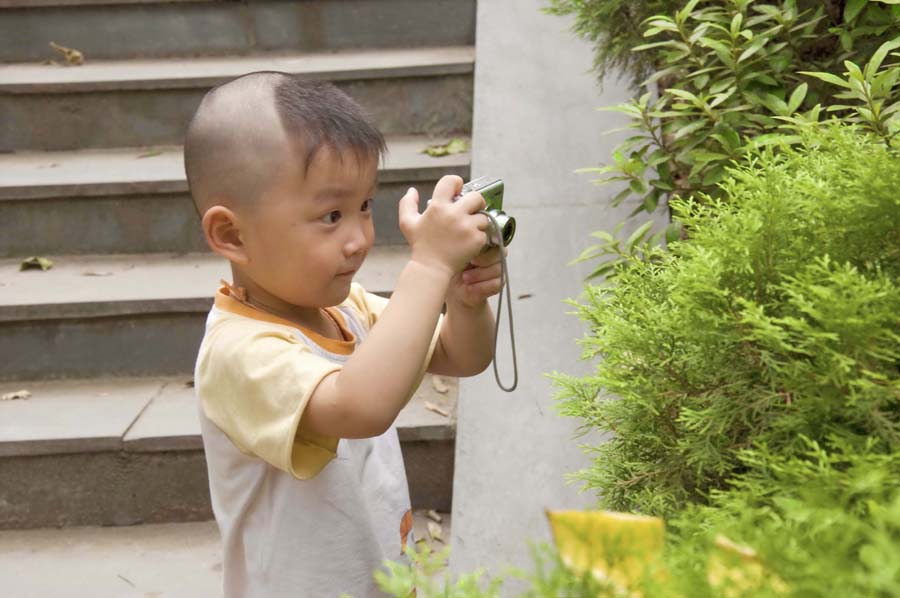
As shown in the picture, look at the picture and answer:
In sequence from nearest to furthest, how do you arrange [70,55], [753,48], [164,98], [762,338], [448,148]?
[762,338] < [753,48] < [448,148] < [164,98] < [70,55]

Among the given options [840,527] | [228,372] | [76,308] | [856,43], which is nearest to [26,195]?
[76,308]

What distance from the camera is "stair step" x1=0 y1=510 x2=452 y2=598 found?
2582 millimetres

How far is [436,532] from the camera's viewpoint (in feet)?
8.81

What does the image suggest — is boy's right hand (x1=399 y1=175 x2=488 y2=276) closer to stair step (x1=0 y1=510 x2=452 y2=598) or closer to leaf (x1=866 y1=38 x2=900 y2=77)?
leaf (x1=866 y1=38 x2=900 y2=77)

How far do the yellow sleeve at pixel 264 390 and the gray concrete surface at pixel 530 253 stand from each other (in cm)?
82

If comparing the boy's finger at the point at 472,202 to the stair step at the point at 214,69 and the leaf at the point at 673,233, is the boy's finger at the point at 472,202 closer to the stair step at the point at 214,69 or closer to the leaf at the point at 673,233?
the leaf at the point at 673,233

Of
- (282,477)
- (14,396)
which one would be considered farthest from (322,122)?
(14,396)

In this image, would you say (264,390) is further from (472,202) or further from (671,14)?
(671,14)

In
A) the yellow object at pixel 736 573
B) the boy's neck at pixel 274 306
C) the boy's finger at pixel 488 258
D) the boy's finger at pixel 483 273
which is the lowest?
the boy's neck at pixel 274 306

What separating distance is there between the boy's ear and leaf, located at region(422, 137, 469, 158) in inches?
83.3

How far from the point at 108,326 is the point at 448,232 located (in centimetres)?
214

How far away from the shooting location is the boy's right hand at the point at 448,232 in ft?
4.55

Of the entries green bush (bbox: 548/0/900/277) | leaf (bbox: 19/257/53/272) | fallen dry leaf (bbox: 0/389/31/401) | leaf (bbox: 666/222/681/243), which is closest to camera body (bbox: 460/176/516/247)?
green bush (bbox: 548/0/900/277)

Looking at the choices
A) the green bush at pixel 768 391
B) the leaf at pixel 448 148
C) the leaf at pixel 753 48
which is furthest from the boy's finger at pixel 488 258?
the leaf at pixel 448 148
